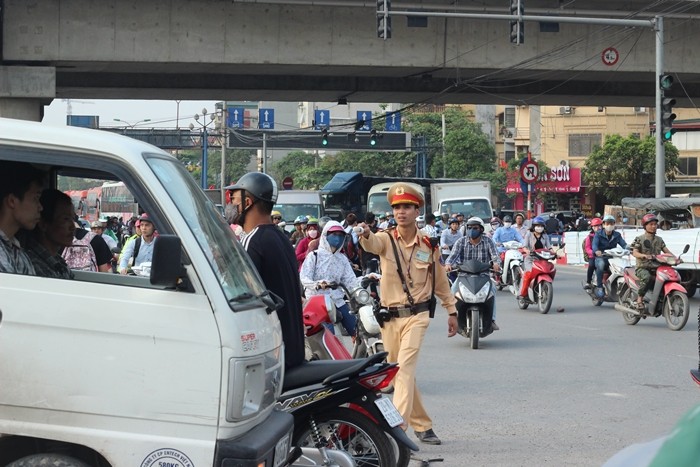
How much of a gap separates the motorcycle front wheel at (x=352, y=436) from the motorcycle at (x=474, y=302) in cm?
789

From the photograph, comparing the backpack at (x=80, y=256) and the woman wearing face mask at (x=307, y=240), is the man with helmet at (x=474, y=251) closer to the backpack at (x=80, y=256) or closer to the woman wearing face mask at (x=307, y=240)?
the woman wearing face mask at (x=307, y=240)

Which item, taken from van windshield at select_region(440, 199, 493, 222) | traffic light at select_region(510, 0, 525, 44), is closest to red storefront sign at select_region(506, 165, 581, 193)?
van windshield at select_region(440, 199, 493, 222)

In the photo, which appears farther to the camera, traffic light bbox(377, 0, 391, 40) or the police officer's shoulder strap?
traffic light bbox(377, 0, 391, 40)

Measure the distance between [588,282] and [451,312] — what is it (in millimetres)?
12933

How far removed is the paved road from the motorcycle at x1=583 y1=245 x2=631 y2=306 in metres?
1.19

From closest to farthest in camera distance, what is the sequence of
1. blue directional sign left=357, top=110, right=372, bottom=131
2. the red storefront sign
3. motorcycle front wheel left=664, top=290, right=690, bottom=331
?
motorcycle front wheel left=664, top=290, right=690, bottom=331, blue directional sign left=357, top=110, right=372, bottom=131, the red storefront sign

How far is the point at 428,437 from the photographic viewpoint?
26.2ft

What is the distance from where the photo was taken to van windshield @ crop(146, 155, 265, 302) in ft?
16.1

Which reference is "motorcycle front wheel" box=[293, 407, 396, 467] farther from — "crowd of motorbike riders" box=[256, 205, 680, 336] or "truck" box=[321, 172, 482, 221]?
"truck" box=[321, 172, 482, 221]

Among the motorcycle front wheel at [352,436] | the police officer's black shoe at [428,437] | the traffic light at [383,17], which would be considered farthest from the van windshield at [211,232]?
the traffic light at [383,17]

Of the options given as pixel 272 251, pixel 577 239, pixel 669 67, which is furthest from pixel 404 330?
pixel 577 239

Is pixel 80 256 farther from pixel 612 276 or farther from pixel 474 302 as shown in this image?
pixel 612 276

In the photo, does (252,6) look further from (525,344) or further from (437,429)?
(437,429)

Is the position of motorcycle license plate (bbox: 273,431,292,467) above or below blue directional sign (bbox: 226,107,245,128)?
below
